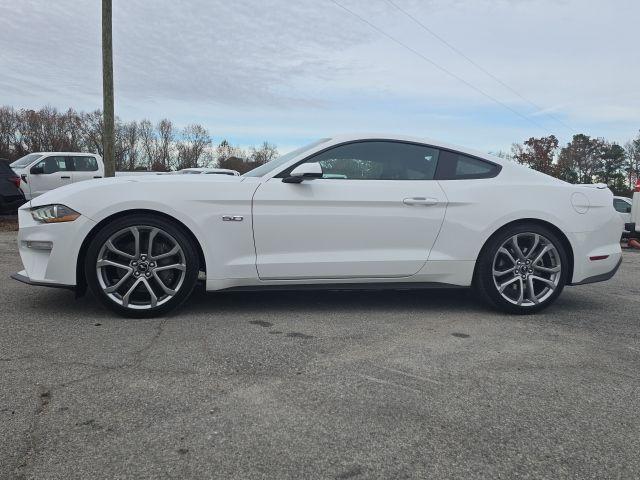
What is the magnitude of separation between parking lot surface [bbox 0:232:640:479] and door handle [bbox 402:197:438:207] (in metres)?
0.91

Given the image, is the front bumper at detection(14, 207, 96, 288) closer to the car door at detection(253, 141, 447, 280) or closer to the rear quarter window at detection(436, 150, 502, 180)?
the car door at detection(253, 141, 447, 280)

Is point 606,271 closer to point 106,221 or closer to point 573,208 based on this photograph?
point 573,208

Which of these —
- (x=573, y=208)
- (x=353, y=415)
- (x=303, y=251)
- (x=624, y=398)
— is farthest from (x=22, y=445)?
(x=573, y=208)

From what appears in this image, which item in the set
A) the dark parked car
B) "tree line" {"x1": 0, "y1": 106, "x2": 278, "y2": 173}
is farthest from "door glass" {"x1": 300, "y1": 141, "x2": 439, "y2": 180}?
"tree line" {"x1": 0, "y1": 106, "x2": 278, "y2": 173}

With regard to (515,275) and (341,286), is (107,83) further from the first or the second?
(515,275)

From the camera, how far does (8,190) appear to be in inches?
459

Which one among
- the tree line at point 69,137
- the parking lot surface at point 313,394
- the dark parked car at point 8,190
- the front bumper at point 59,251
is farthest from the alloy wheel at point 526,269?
the tree line at point 69,137

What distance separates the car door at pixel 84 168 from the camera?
1474cm

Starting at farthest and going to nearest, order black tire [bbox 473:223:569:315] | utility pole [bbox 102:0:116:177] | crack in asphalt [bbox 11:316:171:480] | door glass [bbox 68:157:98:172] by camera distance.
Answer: door glass [bbox 68:157:98:172]
utility pole [bbox 102:0:116:177]
black tire [bbox 473:223:569:315]
crack in asphalt [bbox 11:316:171:480]

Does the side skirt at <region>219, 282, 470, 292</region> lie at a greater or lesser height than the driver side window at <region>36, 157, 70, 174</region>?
→ lesser

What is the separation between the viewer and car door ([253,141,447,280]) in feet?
13.3

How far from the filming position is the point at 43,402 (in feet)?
8.05

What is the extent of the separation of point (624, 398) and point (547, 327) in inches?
52.9

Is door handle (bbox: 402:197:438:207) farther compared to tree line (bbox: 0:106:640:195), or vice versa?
tree line (bbox: 0:106:640:195)
